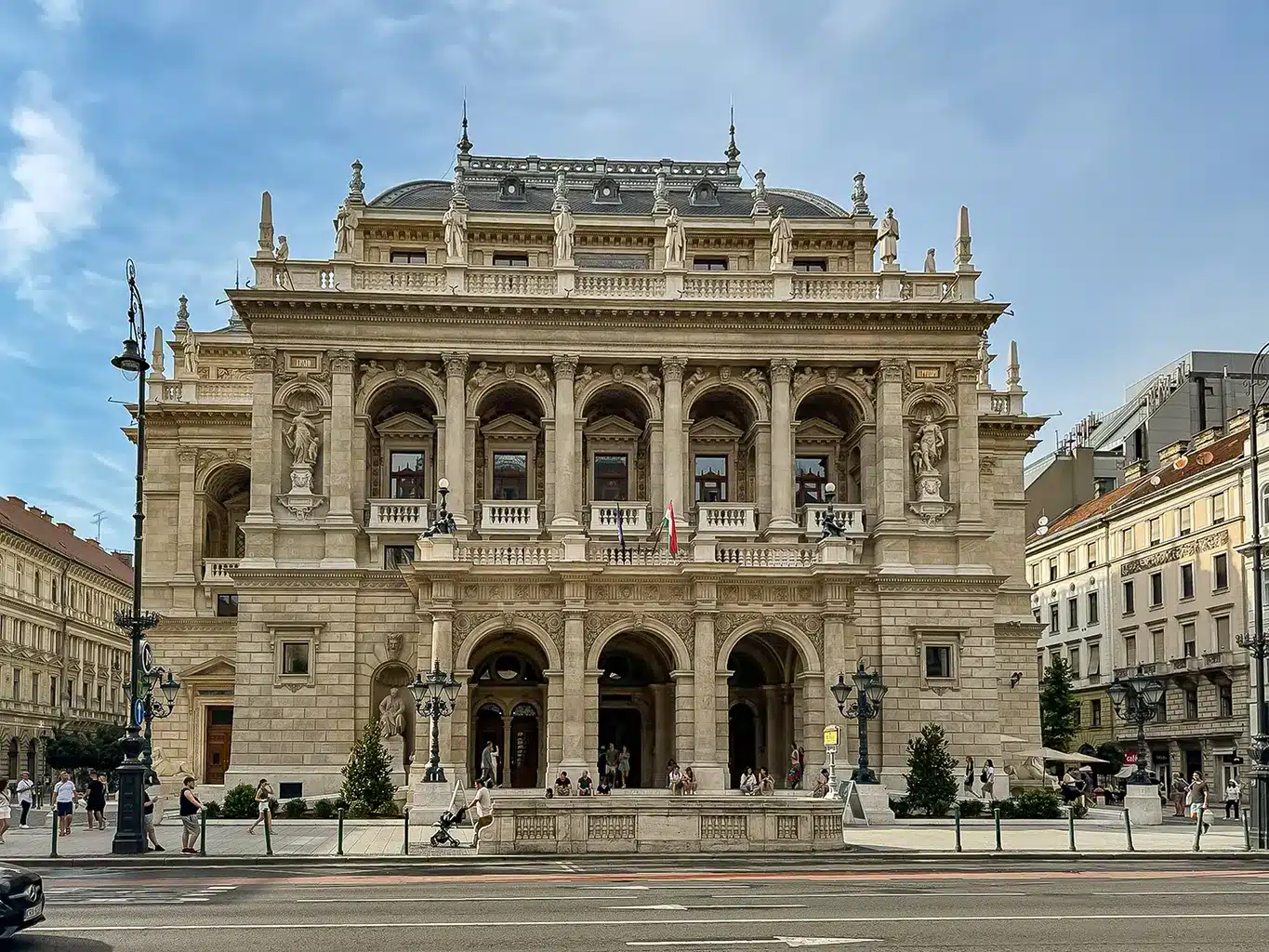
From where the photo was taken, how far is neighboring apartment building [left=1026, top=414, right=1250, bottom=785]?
66.9 meters

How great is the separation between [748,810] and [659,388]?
2765cm

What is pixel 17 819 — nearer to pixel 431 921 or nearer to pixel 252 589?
pixel 252 589

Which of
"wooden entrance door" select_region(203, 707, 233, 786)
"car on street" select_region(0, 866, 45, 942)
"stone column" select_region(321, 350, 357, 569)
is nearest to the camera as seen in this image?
"car on street" select_region(0, 866, 45, 942)

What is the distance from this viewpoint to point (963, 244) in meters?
56.7

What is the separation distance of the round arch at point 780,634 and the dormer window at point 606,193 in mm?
21588

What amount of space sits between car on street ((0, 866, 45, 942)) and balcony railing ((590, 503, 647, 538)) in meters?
39.0

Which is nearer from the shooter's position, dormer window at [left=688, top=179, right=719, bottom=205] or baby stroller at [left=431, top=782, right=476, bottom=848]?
baby stroller at [left=431, top=782, right=476, bottom=848]

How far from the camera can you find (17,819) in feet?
161

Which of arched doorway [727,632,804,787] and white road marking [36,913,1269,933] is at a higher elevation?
arched doorway [727,632,804,787]

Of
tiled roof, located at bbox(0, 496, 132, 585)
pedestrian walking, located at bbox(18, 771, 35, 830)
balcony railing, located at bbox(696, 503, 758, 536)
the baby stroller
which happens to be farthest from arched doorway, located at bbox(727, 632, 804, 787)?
tiled roof, located at bbox(0, 496, 132, 585)

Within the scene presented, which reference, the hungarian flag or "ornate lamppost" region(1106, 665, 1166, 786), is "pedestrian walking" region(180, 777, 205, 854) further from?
"ornate lamppost" region(1106, 665, 1166, 786)

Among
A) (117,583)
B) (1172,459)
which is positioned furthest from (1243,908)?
(117,583)

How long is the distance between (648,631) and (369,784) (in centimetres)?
1134

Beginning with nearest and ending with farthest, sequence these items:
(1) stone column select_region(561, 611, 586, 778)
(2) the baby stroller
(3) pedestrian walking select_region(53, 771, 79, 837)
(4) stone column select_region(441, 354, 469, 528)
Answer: (2) the baby stroller, (3) pedestrian walking select_region(53, 771, 79, 837), (1) stone column select_region(561, 611, 586, 778), (4) stone column select_region(441, 354, 469, 528)
